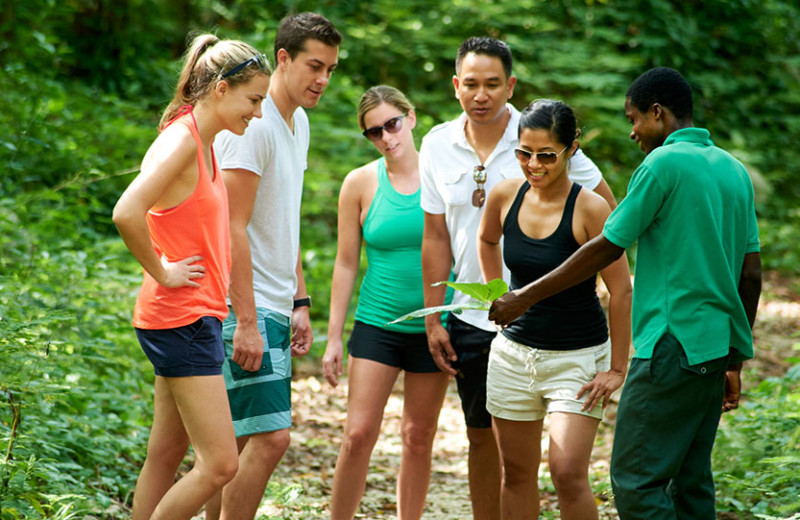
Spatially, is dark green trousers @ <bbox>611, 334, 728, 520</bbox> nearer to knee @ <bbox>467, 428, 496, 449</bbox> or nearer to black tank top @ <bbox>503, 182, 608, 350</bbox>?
black tank top @ <bbox>503, 182, 608, 350</bbox>

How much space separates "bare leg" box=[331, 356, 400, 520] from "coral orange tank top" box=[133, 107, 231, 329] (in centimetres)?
117

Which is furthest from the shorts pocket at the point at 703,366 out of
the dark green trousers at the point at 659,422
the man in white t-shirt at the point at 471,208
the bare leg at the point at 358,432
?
the bare leg at the point at 358,432

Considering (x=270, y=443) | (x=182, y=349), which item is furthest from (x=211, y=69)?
(x=270, y=443)

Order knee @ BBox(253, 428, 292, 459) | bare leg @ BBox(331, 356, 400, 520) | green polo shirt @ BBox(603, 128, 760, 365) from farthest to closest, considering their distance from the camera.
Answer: bare leg @ BBox(331, 356, 400, 520) < knee @ BBox(253, 428, 292, 459) < green polo shirt @ BBox(603, 128, 760, 365)

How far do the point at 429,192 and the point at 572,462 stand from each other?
1447 millimetres

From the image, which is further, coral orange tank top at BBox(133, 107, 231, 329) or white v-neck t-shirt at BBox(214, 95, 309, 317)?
white v-neck t-shirt at BBox(214, 95, 309, 317)

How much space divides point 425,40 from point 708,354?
10.3 meters

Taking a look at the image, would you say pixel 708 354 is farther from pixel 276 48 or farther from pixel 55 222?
pixel 55 222

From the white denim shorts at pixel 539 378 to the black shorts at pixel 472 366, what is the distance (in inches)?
13.2

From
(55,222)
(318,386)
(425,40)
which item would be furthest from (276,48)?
(425,40)

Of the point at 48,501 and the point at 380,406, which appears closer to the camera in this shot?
the point at 48,501

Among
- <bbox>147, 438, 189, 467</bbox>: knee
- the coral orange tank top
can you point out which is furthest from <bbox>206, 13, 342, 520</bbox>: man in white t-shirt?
the coral orange tank top

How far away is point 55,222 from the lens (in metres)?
6.58

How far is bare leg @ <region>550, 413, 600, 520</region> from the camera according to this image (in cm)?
335
